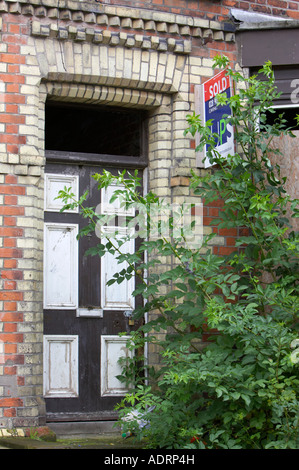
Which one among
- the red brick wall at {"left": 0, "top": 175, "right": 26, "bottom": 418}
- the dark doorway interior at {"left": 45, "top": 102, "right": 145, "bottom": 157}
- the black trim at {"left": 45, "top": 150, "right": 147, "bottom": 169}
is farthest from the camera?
the dark doorway interior at {"left": 45, "top": 102, "right": 145, "bottom": 157}

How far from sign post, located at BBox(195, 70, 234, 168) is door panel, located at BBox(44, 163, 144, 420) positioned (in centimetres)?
119

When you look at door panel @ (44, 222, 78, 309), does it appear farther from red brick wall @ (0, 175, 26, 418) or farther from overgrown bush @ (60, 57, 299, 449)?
overgrown bush @ (60, 57, 299, 449)

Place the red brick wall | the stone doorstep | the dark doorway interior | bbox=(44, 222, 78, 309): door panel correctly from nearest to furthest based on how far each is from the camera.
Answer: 1. the stone doorstep
2. the red brick wall
3. bbox=(44, 222, 78, 309): door panel
4. the dark doorway interior

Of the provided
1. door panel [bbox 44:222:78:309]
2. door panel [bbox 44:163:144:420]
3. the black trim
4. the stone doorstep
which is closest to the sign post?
the black trim

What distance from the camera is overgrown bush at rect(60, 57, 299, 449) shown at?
6008mm

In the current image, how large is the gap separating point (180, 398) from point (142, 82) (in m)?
2.99

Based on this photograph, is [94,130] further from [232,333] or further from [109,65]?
[232,333]

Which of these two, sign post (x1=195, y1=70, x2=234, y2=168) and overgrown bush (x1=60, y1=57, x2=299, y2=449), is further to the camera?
sign post (x1=195, y1=70, x2=234, y2=168)

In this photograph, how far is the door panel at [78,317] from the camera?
740 centimetres

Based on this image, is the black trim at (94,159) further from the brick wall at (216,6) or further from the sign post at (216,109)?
the brick wall at (216,6)

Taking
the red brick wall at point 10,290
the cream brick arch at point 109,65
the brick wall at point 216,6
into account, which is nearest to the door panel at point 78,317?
the red brick wall at point 10,290

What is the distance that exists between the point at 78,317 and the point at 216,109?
2272 millimetres

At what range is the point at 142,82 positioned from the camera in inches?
301

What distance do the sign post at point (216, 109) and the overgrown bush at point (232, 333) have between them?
0.22m
